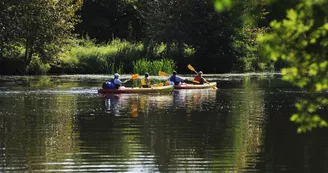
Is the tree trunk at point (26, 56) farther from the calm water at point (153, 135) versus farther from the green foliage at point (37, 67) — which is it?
the calm water at point (153, 135)

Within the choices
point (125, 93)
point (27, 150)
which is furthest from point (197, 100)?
point (27, 150)

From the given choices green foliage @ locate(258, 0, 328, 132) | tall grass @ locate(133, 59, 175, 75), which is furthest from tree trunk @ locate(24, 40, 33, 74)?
green foliage @ locate(258, 0, 328, 132)

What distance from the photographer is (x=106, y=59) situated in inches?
1764

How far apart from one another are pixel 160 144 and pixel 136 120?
14.8 ft

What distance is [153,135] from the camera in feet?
50.8

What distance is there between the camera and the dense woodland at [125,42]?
40.2m

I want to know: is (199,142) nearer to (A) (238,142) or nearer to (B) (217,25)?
(A) (238,142)

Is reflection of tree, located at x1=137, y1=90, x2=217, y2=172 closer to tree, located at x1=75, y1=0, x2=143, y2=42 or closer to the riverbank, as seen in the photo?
the riverbank

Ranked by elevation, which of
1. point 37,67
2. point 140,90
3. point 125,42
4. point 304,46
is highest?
point 125,42

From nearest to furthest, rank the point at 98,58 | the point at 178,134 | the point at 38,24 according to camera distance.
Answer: the point at 178,134 < the point at 38,24 < the point at 98,58

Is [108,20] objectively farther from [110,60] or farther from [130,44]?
[110,60]

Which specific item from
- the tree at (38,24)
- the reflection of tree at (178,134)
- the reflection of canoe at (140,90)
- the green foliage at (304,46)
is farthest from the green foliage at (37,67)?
the green foliage at (304,46)

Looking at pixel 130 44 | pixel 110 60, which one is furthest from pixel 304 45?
pixel 130 44

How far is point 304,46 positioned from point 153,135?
35.9 ft
